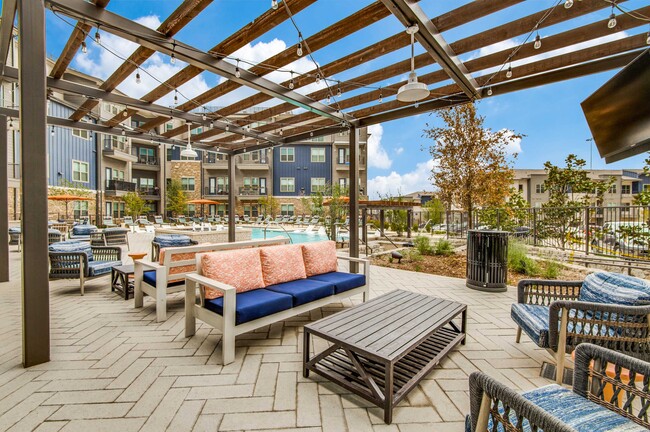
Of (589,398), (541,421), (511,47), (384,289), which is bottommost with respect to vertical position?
(384,289)

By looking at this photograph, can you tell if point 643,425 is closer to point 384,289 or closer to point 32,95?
point 384,289

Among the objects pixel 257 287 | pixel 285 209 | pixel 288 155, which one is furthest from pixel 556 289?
pixel 288 155

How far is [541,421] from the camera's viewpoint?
37.0 inches

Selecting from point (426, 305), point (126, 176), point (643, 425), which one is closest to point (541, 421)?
point (643, 425)

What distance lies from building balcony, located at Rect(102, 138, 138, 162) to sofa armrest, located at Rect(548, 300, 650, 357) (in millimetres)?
25691

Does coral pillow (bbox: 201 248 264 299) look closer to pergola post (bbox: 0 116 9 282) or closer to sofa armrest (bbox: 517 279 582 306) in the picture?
sofa armrest (bbox: 517 279 582 306)

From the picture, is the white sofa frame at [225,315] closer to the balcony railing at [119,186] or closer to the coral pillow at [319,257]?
the coral pillow at [319,257]

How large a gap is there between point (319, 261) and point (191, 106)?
3.73 m

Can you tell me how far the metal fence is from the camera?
5891 mm

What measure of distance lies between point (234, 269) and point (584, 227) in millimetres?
8292

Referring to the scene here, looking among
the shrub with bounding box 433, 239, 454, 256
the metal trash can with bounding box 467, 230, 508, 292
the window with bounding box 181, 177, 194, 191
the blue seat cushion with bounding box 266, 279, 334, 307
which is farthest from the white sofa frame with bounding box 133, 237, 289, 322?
the window with bounding box 181, 177, 194, 191

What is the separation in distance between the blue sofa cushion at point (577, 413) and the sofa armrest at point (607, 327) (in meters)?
0.88

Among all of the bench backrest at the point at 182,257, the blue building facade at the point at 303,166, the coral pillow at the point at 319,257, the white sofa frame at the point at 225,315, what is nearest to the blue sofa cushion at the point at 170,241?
the bench backrest at the point at 182,257

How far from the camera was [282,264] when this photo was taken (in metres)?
3.53
